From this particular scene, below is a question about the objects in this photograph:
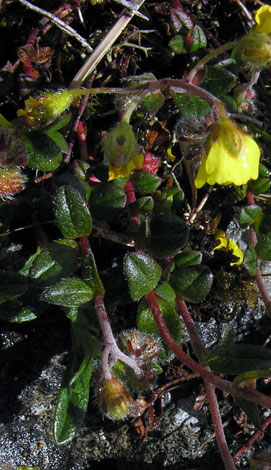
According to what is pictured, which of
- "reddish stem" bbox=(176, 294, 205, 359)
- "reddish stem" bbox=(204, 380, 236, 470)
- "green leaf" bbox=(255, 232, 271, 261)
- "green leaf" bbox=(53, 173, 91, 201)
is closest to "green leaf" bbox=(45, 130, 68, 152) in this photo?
"green leaf" bbox=(53, 173, 91, 201)

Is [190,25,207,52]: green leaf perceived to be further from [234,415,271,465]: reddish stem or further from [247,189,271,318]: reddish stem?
[234,415,271,465]: reddish stem

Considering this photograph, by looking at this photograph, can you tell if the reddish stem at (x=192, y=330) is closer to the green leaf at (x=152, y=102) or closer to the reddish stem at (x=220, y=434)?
the reddish stem at (x=220, y=434)

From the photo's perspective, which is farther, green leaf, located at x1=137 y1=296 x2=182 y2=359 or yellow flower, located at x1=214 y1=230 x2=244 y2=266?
yellow flower, located at x1=214 y1=230 x2=244 y2=266

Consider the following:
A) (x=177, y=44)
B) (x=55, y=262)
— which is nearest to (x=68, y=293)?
(x=55, y=262)

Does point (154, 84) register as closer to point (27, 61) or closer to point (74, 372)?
point (27, 61)

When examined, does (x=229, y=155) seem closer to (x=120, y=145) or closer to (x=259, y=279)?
(x=120, y=145)

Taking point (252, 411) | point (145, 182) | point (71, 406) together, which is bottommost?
point (71, 406)
